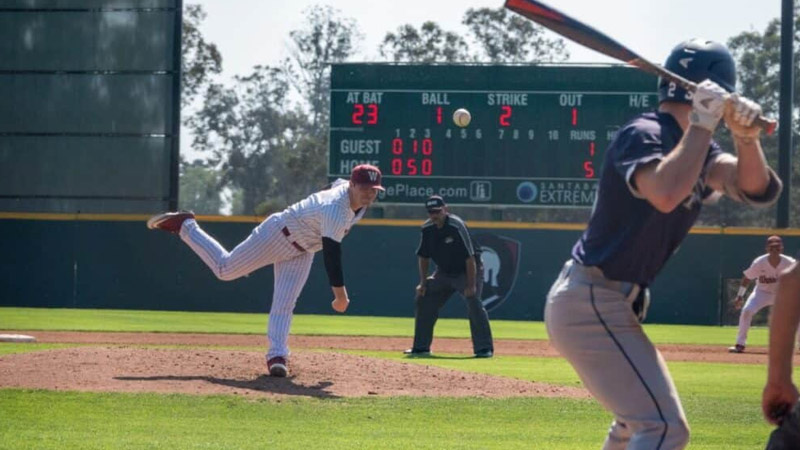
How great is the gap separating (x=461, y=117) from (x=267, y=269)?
17.9 ft

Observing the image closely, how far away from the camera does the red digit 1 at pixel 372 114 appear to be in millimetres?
23453

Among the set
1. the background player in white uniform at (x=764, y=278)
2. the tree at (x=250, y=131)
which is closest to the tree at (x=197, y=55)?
the tree at (x=250, y=131)

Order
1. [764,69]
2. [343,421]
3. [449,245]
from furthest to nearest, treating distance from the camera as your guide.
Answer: [764,69] → [449,245] → [343,421]

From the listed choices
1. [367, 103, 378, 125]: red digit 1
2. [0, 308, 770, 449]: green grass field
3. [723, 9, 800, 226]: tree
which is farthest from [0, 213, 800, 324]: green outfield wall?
[723, 9, 800, 226]: tree

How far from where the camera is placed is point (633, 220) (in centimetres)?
445

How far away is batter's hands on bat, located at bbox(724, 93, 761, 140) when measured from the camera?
4.08 metres

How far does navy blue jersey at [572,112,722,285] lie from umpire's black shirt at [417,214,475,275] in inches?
424

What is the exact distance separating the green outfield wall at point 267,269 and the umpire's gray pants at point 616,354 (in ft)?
69.7

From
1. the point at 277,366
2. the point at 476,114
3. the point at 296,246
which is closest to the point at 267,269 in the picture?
the point at 476,114

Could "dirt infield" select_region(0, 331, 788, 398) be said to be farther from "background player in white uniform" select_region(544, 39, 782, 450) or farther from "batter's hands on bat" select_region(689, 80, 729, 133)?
"batter's hands on bat" select_region(689, 80, 729, 133)

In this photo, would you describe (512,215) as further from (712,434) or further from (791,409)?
(791,409)

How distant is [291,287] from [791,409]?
22.9 feet

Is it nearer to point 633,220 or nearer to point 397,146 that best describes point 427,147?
point 397,146

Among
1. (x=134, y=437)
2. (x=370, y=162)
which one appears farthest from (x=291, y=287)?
(x=370, y=162)
